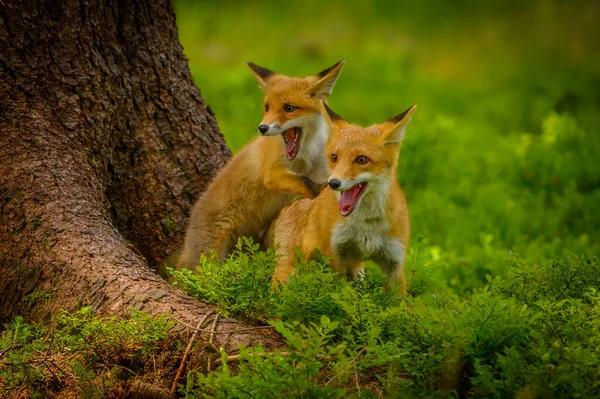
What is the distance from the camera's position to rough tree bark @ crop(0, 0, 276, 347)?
5395 millimetres

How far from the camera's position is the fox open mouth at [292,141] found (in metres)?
7.02

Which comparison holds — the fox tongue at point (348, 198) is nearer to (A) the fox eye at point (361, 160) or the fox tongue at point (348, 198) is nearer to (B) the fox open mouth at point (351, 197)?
(B) the fox open mouth at point (351, 197)

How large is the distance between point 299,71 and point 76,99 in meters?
8.64

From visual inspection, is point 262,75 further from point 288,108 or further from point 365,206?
point 365,206

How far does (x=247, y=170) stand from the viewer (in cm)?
711

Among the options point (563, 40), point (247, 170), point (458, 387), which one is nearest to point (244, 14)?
point (563, 40)

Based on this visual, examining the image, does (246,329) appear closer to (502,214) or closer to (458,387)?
(458,387)

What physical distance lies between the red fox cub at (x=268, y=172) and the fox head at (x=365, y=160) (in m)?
1.10

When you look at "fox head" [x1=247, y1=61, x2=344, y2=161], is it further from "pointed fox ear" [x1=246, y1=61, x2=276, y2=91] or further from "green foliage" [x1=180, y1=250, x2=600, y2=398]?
"green foliage" [x1=180, y1=250, x2=600, y2=398]

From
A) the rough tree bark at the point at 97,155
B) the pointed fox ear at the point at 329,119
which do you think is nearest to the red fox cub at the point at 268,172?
the rough tree bark at the point at 97,155

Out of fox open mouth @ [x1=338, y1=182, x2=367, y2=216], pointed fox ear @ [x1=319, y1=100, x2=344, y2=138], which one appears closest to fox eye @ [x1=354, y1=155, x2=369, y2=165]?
fox open mouth @ [x1=338, y1=182, x2=367, y2=216]

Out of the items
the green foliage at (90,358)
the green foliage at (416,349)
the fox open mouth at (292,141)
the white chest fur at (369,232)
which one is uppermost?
the fox open mouth at (292,141)

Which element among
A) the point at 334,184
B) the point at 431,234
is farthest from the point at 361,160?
the point at 431,234

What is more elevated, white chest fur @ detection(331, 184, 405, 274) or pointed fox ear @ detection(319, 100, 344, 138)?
pointed fox ear @ detection(319, 100, 344, 138)
